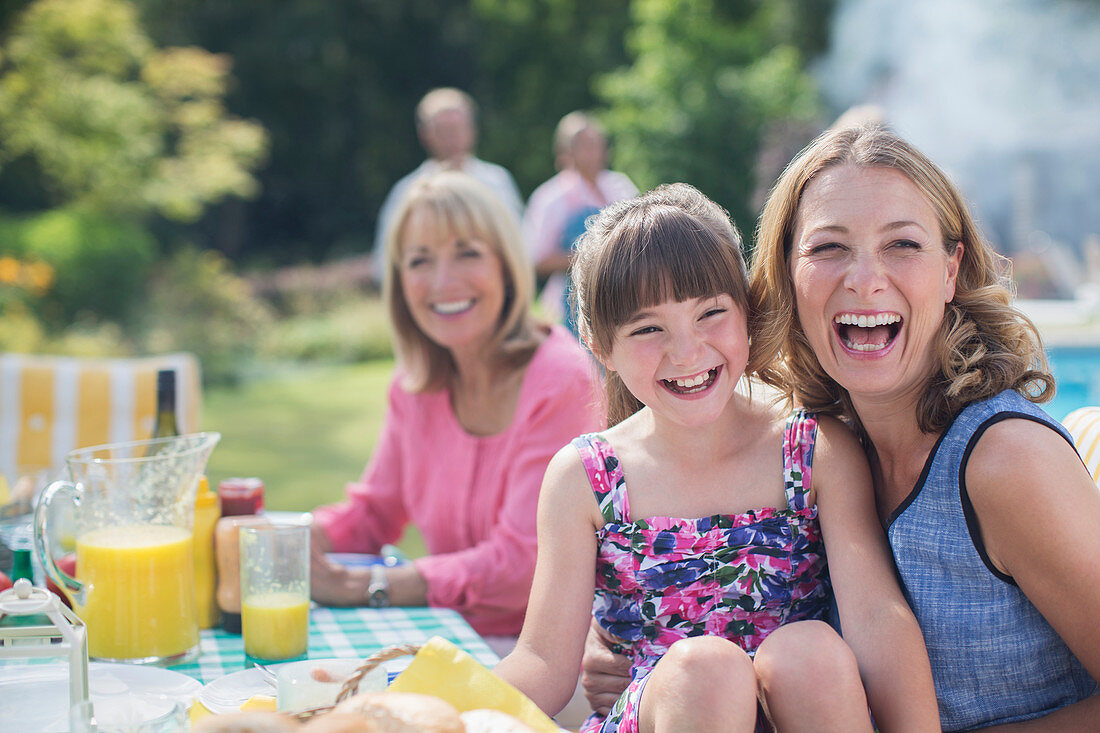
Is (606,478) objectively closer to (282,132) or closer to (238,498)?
(238,498)

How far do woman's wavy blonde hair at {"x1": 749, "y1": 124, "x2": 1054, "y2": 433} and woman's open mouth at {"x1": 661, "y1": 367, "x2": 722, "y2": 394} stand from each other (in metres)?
0.11

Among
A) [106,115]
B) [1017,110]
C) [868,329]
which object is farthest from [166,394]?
[1017,110]

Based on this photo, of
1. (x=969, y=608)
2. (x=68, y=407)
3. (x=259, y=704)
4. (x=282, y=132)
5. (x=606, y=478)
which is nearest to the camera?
(x=259, y=704)

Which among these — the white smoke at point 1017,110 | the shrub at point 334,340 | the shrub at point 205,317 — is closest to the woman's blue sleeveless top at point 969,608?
the shrub at point 205,317

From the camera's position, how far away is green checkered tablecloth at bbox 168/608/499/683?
5.70 ft

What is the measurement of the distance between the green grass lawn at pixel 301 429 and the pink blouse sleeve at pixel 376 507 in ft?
8.67

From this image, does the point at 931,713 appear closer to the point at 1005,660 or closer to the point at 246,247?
the point at 1005,660

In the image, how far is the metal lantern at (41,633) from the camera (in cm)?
119

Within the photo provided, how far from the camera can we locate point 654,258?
1707 millimetres

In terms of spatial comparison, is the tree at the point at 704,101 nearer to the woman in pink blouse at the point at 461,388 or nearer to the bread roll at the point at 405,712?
the woman in pink blouse at the point at 461,388

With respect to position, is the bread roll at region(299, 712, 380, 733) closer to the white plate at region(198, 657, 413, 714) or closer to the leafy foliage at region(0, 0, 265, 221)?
the white plate at region(198, 657, 413, 714)

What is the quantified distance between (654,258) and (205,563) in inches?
42.6

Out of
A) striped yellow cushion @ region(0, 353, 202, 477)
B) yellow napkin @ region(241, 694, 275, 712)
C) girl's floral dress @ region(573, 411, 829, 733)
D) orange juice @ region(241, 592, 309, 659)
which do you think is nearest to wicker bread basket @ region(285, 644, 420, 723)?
yellow napkin @ region(241, 694, 275, 712)

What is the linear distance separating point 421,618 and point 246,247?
19.3 m
